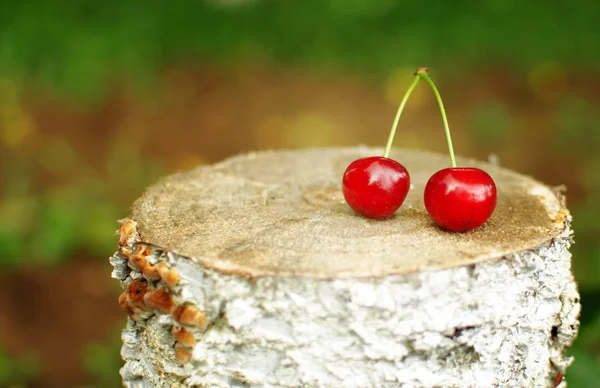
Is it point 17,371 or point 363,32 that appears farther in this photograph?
point 363,32

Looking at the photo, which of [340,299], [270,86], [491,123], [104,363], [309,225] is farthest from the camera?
[270,86]

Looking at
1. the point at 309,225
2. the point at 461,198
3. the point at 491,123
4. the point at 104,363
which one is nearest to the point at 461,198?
the point at 461,198

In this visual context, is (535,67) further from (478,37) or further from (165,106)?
(165,106)

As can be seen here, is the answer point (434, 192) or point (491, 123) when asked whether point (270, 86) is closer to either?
point (491, 123)

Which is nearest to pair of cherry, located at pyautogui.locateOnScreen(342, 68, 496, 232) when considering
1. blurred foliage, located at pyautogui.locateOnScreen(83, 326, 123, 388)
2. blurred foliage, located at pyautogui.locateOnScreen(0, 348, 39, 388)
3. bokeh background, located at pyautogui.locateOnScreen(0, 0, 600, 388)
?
blurred foliage, located at pyautogui.locateOnScreen(83, 326, 123, 388)

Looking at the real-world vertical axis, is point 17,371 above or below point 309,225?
below

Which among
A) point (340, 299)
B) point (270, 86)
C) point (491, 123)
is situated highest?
point (270, 86)

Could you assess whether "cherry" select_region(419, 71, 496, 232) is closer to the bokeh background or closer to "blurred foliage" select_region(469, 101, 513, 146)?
the bokeh background
